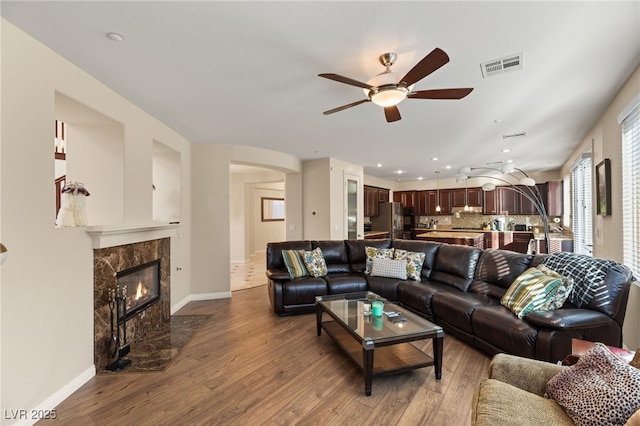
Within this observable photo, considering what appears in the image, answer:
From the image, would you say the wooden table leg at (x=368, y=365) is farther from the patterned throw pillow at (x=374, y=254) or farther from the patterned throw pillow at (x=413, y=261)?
the patterned throw pillow at (x=374, y=254)

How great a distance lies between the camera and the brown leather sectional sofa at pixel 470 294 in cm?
236

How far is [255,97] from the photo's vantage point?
2.98 meters

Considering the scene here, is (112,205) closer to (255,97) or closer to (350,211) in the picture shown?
(255,97)

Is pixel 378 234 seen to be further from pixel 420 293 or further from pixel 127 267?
pixel 127 267

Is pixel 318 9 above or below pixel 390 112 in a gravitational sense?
above

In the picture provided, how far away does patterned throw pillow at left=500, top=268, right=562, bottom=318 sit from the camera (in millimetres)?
2571

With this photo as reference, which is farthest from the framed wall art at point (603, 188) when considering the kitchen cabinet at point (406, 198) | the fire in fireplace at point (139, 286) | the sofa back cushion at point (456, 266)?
the kitchen cabinet at point (406, 198)

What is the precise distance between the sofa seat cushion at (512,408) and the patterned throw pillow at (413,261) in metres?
2.80

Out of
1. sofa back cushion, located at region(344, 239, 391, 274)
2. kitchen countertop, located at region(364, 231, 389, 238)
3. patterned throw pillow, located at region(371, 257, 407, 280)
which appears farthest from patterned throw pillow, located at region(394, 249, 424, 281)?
kitchen countertop, located at region(364, 231, 389, 238)

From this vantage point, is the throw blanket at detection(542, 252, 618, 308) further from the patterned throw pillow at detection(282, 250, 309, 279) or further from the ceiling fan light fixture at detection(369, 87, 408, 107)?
the patterned throw pillow at detection(282, 250, 309, 279)

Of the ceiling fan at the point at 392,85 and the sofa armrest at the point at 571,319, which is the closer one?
the ceiling fan at the point at 392,85

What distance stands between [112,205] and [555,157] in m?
7.97

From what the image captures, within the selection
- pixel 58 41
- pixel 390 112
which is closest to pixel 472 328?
pixel 390 112

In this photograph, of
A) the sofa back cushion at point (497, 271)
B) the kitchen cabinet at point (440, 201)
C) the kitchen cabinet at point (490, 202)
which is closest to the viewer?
the sofa back cushion at point (497, 271)
